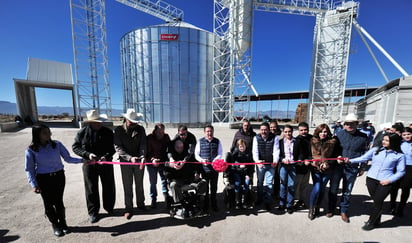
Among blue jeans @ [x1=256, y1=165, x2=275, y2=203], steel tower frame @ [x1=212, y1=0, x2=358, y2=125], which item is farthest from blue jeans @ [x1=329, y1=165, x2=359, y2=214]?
steel tower frame @ [x1=212, y1=0, x2=358, y2=125]

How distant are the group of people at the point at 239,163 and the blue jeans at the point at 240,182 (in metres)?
0.02

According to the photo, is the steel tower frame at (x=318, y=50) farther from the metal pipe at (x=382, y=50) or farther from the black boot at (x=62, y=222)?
the black boot at (x=62, y=222)

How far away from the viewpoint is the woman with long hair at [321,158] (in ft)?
9.98

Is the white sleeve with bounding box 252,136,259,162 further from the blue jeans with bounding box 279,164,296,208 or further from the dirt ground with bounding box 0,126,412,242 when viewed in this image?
the dirt ground with bounding box 0,126,412,242

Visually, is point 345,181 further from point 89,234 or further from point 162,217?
point 89,234

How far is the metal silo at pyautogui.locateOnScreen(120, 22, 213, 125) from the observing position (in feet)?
57.8

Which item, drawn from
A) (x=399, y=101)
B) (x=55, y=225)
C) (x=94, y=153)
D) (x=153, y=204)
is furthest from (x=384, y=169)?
(x=399, y=101)

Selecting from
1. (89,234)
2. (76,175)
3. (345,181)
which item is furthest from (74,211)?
(345,181)

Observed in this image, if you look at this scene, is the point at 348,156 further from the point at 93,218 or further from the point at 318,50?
the point at 318,50

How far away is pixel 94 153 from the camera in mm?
3035

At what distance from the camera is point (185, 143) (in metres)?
3.47

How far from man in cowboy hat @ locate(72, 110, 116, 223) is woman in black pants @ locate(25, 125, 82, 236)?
0.34 metres

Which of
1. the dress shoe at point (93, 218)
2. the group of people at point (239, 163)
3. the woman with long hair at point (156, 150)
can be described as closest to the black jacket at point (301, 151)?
the group of people at point (239, 163)

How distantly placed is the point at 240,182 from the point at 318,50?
69.1 feet
